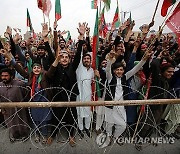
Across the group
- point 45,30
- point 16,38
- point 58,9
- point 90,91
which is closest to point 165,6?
point 90,91

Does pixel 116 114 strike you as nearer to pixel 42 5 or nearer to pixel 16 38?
pixel 16 38

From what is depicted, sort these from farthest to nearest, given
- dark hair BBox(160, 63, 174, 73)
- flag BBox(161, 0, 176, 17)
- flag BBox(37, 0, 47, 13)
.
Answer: flag BBox(37, 0, 47, 13)
flag BBox(161, 0, 176, 17)
dark hair BBox(160, 63, 174, 73)

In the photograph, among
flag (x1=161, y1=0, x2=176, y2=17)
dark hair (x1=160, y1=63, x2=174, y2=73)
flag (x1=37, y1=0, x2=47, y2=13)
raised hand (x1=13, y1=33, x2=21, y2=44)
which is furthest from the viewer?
flag (x1=37, y1=0, x2=47, y2=13)

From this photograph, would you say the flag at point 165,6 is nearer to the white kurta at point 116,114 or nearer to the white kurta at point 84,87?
the white kurta at point 116,114

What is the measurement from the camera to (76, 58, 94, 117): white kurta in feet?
13.4

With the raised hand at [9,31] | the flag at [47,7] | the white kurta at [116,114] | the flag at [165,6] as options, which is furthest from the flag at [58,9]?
the white kurta at [116,114]

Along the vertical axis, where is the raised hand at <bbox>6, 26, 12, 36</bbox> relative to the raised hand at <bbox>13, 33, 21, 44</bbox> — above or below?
above

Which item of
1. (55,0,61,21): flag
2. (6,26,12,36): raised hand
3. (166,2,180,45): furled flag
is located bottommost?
(166,2,180,45): furled flag

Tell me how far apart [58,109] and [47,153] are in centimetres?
76

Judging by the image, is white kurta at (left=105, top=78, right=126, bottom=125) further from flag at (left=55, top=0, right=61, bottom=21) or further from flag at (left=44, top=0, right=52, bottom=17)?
flag at (left=44, top=0, right=52, bottom=17)

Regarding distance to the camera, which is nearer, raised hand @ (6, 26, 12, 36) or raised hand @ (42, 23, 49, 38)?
raised hand @ (42, 23, 49, 38)

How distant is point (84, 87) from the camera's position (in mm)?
4086

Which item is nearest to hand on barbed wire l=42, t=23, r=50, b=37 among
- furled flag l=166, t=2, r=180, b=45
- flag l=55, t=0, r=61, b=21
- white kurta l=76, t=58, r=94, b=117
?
white kurta l=76, t=58, r=94, b=117

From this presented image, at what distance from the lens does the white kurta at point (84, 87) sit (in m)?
4.08
